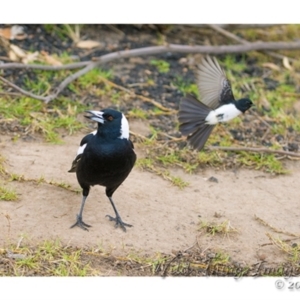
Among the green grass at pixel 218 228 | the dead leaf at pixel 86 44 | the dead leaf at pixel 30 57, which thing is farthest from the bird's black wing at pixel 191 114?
the dead leaf at pixel 86 44

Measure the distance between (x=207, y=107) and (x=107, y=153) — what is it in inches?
50.9

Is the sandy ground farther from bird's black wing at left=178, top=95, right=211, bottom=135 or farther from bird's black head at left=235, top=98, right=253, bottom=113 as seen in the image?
bird's black head at left=235, top=98, right=253, bottom=113

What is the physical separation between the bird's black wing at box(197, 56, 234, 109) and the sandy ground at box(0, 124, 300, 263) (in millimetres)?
681

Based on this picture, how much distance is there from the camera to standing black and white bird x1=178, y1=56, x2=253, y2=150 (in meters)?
6.13

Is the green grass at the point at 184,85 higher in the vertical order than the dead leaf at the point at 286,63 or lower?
lower

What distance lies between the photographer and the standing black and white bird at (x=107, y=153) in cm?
520

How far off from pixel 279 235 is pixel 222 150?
4.67 ft

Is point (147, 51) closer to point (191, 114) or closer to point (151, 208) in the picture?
point (191, 114)

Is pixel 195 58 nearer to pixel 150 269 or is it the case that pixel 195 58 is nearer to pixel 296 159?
pixel 296 159

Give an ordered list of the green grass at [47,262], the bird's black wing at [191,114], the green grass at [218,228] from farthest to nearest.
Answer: the bird's black wing at [191,114] → the green grass at [218,228] → the green grass at [47,262]

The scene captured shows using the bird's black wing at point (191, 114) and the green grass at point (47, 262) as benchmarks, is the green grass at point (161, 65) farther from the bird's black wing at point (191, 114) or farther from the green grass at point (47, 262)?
the green grass at point (47, 262)

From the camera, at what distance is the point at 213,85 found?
6.21 metres

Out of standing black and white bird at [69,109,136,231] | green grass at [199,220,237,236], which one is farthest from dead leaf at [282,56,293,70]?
standing black and white bird at [69,109,136,231]

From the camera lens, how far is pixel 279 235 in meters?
5.64
